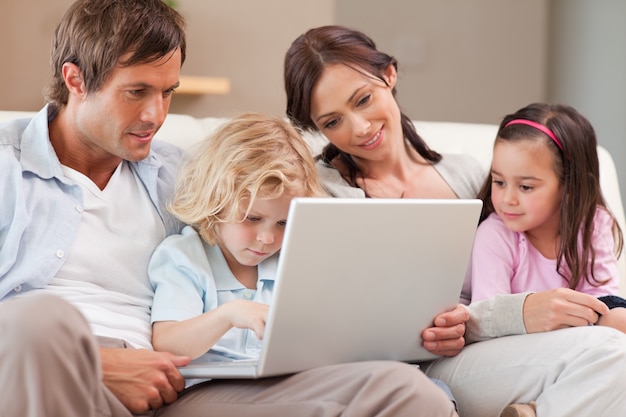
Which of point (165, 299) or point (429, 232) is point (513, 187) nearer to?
point (429, 232)

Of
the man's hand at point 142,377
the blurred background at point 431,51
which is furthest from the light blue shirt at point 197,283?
the blurred background at point 431,51

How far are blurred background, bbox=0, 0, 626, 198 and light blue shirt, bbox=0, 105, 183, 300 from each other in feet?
5.49

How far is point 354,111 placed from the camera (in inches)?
72.0

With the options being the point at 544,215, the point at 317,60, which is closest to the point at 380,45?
the point at 317,60

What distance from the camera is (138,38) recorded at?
1.57 m

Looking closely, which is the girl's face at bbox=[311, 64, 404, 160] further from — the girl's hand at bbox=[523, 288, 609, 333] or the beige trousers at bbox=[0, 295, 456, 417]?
the beige trousers at bbox=[0, 295, 456, 417]

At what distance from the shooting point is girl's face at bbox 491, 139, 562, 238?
176 cm

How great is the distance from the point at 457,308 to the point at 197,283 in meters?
0.45

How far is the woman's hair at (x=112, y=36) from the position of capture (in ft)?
5.14

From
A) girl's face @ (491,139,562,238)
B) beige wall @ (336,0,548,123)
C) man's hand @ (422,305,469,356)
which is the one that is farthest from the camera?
beige wall @ (336,0,548,123)

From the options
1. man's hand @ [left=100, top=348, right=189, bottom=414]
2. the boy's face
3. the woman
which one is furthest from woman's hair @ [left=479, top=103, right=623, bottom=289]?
man's hand @ [left=100, top=348, right=189, bottom=414]

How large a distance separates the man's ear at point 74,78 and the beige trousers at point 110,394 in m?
0.58

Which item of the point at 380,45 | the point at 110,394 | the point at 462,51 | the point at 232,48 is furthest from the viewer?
the point at 462,51

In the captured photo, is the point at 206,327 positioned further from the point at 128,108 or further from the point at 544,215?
the point at 544,215
